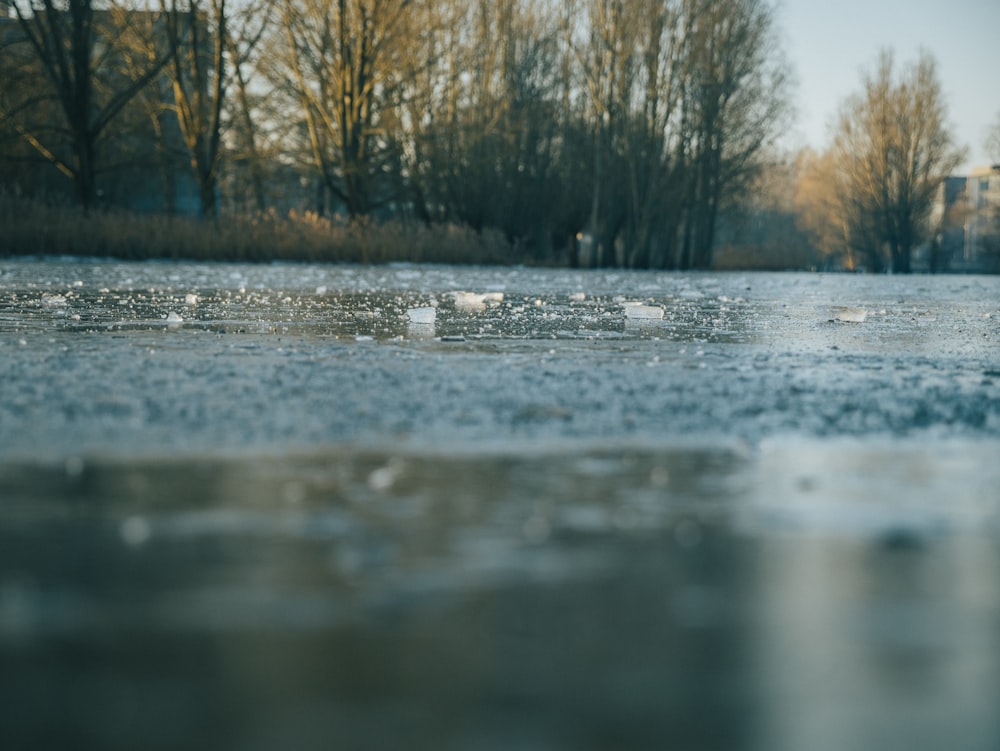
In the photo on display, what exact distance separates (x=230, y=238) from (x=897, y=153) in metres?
40.7

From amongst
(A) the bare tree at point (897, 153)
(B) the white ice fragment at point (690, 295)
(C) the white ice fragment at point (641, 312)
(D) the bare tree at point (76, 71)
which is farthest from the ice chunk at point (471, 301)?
(A) the bare tree at point (897, 153)

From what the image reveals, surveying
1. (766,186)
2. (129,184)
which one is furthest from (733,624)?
(766,186)

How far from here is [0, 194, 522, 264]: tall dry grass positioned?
2144 cm

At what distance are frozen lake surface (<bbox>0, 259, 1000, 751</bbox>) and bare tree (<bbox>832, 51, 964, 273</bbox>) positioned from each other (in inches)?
2102

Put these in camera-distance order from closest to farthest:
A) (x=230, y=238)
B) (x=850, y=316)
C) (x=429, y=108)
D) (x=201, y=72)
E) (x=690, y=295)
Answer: (x=850, y=316)
(x=690, y=295)
(x=230, y=238)
(x=201, y=72)
(x=429, y=108)

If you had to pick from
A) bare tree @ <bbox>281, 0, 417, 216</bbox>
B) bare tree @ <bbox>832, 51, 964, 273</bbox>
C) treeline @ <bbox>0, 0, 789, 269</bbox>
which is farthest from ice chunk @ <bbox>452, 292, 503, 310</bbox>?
bare tree @ <bbox>832, 51, 964, 273</bbox>

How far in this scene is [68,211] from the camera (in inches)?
870

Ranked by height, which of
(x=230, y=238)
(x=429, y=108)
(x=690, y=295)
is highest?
(x=429, y=108)

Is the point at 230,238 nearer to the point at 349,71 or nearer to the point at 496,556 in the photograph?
the point at 349,71

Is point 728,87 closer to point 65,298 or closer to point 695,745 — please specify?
point 65,298

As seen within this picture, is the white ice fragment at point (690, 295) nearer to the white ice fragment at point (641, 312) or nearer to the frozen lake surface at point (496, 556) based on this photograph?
the white ice fragment at point (641, 312)

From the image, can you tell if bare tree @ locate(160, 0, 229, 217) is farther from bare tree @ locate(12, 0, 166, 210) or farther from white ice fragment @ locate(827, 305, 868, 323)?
white ice fragment @ locate(827, 305, 868, 323)

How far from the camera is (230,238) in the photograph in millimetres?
23828

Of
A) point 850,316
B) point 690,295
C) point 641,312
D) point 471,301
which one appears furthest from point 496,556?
point 690,295
